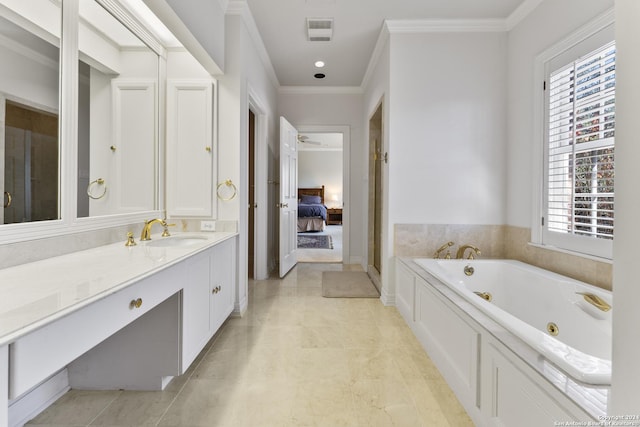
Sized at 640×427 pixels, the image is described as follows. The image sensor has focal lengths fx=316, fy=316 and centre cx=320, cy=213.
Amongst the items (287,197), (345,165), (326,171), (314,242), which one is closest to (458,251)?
(287,197)

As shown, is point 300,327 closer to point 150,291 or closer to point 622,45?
point 150,291

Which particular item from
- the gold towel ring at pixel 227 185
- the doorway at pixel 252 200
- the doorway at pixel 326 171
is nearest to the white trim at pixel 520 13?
the doorway at pixel 252 200

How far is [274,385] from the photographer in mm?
1761

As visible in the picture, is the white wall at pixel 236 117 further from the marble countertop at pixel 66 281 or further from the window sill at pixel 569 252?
the window sill at pixel 569 252

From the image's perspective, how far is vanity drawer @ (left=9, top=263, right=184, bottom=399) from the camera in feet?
2.39

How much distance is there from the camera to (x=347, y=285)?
3.72m

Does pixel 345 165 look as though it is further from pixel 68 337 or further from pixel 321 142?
pixel 321 142

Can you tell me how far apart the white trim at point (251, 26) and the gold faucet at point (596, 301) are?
127 inches

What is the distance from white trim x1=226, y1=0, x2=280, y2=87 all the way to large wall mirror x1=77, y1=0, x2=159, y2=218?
811 mm

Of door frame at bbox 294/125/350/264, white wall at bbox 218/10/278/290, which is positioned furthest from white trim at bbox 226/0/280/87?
door frame at bbox 294/125/350/264

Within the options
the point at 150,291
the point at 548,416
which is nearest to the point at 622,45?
the point at 548,416

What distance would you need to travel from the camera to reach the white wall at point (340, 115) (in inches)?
189

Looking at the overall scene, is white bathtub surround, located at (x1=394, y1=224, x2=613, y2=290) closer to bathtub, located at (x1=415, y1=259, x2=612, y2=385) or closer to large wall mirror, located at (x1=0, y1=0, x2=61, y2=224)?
bathtub, located at (x1=415, y1=259, x2=612, y2=385)

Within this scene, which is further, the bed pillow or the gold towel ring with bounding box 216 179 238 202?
the bed pillow
